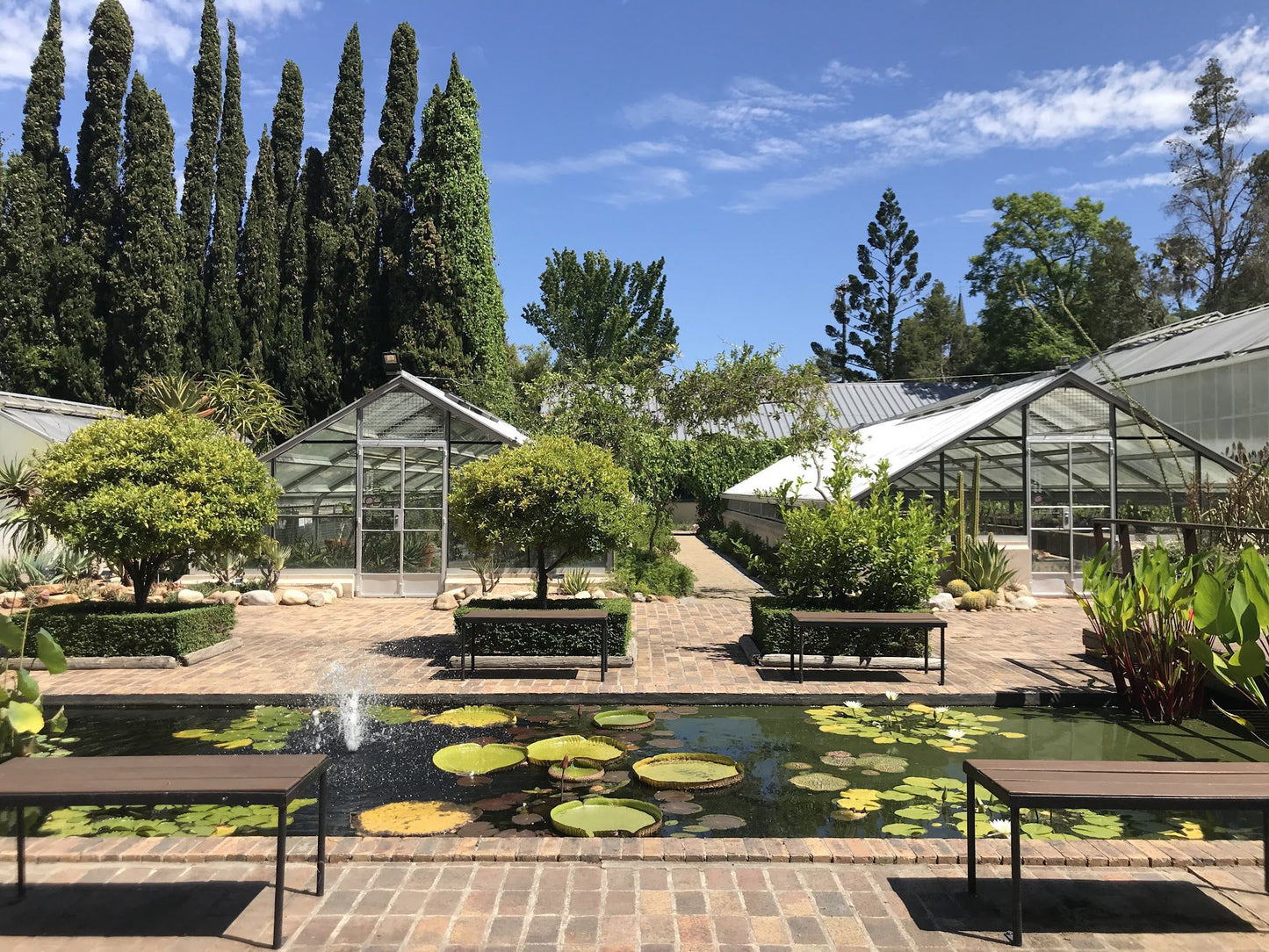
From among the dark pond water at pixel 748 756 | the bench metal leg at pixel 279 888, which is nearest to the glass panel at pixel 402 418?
the dark pond water at pixel 748 756

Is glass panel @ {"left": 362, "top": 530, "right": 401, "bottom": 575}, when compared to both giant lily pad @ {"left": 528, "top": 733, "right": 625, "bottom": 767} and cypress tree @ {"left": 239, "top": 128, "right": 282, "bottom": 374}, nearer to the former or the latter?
giant lily pad @ {"left": 528, "top": 733, "right": 625, "bottom": 767}

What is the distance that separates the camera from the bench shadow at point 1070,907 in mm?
3291

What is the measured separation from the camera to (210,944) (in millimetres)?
3135

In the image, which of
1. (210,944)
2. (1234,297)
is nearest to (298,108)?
(210,944)

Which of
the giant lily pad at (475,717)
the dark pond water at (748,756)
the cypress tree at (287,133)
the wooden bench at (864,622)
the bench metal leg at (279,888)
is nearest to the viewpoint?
the bench metal leg at (279,888)

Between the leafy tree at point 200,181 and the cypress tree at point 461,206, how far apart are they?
694 centimetres

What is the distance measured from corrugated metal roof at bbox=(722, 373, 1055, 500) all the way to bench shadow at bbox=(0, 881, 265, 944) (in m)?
8.26

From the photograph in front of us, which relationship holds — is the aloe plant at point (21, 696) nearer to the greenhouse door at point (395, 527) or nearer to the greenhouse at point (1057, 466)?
the greenhouse door at point (395, 527)

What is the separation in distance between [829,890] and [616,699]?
12.9ft

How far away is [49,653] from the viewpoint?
3.92 meters

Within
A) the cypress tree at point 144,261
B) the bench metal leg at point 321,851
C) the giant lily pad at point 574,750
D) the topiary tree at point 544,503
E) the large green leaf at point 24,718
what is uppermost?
the cypress tree at point 144,261

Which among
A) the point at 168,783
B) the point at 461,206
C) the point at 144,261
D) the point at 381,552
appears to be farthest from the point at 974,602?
the point at 144,261

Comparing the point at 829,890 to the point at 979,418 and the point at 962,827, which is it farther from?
the point at 979,418

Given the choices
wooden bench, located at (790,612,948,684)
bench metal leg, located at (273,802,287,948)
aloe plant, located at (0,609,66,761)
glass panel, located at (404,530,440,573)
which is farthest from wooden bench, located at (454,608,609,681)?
glass panel, located at (404,530,440,573)
